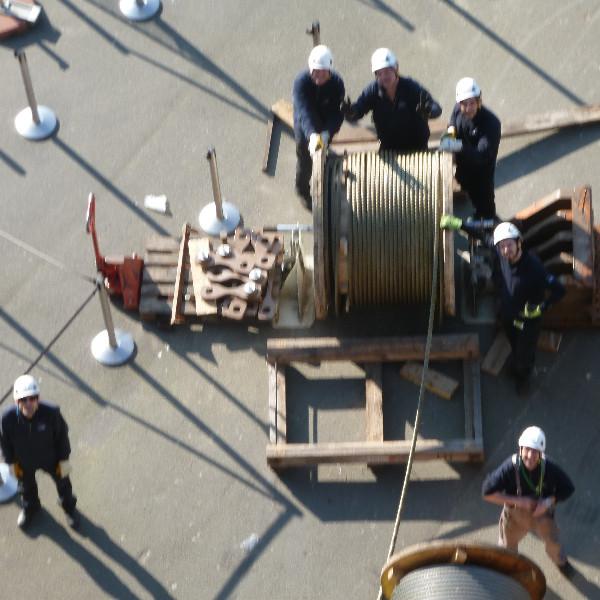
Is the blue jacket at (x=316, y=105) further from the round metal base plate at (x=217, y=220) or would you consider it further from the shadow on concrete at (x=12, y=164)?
the shadow on concrete at (x=12, y=164)

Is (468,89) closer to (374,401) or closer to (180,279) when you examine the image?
(374,401)

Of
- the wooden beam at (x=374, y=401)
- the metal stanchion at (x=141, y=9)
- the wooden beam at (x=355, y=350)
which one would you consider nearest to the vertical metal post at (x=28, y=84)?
the metal stanchion at (x=141, y=9)

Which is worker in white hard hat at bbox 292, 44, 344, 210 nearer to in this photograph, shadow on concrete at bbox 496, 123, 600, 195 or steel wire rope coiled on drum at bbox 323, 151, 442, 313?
steel wire rope coiled on drum at bbox 323, 151, 442, 313

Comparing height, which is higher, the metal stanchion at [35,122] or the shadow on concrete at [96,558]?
the metal stanchion at [35,122]

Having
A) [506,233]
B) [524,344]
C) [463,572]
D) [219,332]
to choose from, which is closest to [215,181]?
[219,332]

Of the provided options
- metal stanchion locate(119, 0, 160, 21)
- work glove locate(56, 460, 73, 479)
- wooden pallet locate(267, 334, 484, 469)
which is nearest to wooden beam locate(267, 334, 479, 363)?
wooden pallet locate(267, 334, 484, 469)

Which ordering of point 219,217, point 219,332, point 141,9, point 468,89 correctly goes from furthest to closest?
point 141,9 < point 219,217 < point 219,332 < point 468,89

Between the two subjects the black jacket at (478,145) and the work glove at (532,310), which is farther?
the black jacket at (478,145)
